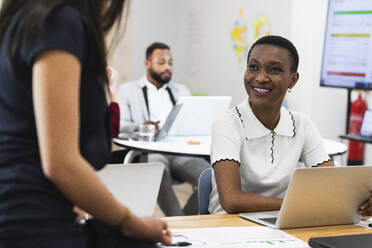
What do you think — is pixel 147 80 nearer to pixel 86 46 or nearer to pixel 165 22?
pixel 165 22

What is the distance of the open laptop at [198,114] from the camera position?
3.53 metres

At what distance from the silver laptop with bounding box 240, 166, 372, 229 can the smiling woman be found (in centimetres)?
33

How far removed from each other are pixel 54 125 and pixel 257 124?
121 cm

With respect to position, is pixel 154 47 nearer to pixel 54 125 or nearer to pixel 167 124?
pixel 167 124

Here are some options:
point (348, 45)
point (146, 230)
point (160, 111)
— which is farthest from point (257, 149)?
point (160, 111)

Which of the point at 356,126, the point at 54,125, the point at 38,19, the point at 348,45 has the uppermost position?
the point at 348,45

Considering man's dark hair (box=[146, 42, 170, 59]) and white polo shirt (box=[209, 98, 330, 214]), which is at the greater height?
man's dark hair (box=[146, 42, 170, 59])

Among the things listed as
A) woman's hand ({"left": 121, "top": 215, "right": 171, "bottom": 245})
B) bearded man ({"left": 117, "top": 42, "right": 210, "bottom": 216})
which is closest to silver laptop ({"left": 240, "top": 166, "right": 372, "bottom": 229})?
woman's hand ({"left": 121, "top": 215, "right": 171, "bottom": 245})

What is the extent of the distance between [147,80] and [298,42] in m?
1.29

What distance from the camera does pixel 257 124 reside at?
6.82 feet

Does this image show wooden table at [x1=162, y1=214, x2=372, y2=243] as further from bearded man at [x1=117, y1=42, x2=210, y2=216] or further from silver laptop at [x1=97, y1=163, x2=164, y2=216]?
bearded man at [x1=117, y1=42, x2=210, y2=216]

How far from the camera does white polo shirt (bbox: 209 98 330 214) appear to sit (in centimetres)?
202

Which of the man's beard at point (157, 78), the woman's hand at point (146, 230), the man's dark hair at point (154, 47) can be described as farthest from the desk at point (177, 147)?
the woman's hand at point (146, 230)

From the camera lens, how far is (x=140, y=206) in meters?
1.49
